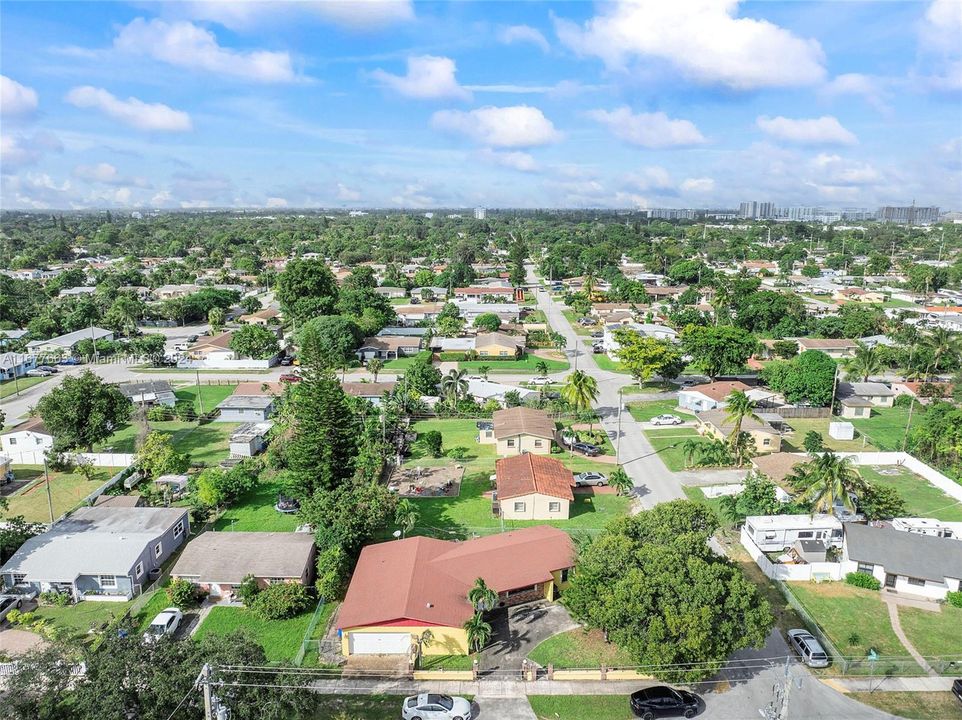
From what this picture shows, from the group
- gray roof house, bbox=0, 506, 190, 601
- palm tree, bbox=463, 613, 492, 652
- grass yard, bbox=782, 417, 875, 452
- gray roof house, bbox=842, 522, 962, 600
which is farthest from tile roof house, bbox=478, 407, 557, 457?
gray roof house, bbox=0, 506, 190, 601

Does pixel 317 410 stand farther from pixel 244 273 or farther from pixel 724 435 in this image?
pixel 244 273

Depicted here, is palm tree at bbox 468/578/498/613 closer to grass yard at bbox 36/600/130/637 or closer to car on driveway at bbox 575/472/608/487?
car on driveway at bbox 575/472/608/487

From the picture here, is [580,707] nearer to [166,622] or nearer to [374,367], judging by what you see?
[166,622]

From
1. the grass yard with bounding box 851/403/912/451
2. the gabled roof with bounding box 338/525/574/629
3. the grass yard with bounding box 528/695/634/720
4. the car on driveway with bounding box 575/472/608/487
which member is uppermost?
the grass yard with bounding box 851/403/912/451

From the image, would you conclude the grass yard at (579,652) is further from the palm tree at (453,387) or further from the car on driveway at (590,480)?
the palm tree at (453,387)

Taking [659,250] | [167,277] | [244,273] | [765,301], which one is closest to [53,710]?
[765,301]

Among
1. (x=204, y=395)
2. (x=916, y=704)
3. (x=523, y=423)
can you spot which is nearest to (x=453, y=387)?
(x=523, y=423)
